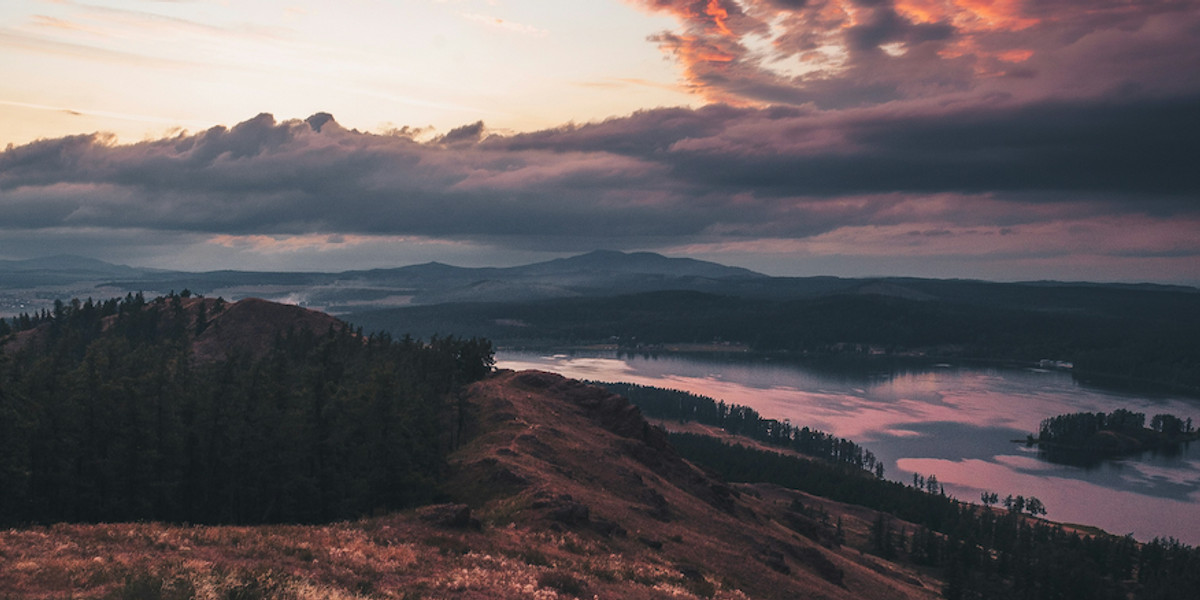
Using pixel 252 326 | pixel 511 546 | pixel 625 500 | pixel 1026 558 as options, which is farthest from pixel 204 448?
pixel 1026 558

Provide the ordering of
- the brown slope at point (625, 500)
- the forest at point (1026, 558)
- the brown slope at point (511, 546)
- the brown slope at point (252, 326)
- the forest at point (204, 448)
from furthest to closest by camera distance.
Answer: the brown slope at point (252, 326) → the forest at point (1026, 558) → the forest at point (204, 448) → the brown slope at point (625, 500) → the brown slope at point (511, 546)

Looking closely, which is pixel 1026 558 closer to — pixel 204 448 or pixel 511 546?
pixel 511 546

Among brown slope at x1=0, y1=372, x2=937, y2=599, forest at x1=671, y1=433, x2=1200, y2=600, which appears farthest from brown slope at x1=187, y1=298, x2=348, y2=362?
forest at x1=671, y1=433, x2=1200, y2=600

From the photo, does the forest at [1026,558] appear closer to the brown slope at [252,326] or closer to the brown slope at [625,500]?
the brown slope at [625,500]

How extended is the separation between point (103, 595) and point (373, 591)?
9267 millimetres

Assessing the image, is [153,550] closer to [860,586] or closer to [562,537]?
[562,537]

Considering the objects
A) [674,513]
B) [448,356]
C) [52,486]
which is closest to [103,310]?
[448,356]

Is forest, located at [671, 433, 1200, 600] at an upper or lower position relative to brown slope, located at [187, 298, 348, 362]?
lower

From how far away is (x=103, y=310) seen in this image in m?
184

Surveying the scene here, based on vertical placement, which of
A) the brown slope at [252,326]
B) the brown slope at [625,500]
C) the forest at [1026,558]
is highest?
the brown slope at [252,326]

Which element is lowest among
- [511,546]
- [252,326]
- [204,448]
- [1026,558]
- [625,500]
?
[1026,558]

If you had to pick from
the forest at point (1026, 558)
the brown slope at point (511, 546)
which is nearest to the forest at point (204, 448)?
the brown slope at point (511, 546)

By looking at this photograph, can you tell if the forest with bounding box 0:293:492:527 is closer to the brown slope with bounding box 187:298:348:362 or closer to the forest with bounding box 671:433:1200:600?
the forest with bounding box 671:433:1200:600

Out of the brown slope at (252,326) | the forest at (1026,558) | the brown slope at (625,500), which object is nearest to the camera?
the brown slope at (625,500)
